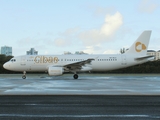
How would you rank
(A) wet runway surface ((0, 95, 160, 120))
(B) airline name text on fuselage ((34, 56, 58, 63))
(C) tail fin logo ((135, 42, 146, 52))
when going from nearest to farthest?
1. (A) wet runway surface ((0, 95, 160, 120))
2. (B) airline name text on fuselage ((34, 56, 58, 63))
3. (C) tail fin logo ((135, 42, 146, 52))

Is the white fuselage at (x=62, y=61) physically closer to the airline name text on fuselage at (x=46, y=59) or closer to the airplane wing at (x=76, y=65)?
the airline name text on fuselage at (x=46, y=59)

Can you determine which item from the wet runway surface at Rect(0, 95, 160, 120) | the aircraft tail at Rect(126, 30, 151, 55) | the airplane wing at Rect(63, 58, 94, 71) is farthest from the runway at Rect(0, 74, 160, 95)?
the aircraft tail at Rect(126, 30, 151, 55)

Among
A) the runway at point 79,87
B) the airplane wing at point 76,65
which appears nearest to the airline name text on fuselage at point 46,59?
the airplane wing at point 76,65

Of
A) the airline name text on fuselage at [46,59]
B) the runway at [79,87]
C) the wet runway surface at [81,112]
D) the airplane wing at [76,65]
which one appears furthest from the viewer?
the airline name text on fuselage at [46,59]

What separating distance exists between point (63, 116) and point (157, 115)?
2588 mm

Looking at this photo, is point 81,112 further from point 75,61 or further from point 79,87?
point 75,61

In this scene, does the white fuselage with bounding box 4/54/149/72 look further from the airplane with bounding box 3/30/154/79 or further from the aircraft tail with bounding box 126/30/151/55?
the aircraft tail with bounding box 126/30/151/55

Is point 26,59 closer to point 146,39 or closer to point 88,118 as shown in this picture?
point 146,39

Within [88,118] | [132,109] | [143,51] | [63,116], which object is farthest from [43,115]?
[143,51]

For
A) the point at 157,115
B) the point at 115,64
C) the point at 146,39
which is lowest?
the point at 157,115

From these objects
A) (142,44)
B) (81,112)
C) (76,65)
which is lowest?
(81,112)

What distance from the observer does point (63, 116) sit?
7883 millimetres

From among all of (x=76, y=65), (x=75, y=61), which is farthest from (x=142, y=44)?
(x=76, y=65)

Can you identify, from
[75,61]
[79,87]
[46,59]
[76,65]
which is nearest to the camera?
[79,87]
